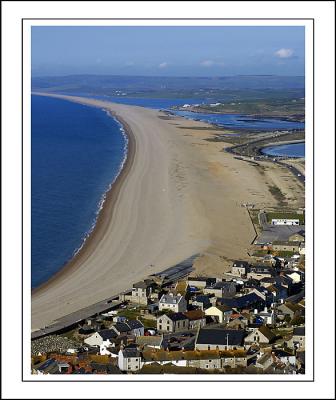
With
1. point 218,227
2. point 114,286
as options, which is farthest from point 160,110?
point 114,286

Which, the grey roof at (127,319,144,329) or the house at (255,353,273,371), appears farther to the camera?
the grey roof at (127,319,144,329)

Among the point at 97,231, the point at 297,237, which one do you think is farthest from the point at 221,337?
the point at 97,231

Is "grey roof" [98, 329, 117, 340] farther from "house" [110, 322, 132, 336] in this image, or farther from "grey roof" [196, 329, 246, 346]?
"grey roof" [196, 329, 246, 346]

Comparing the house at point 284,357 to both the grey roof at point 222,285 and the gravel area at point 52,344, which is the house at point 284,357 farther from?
the grey roof at point 222,285

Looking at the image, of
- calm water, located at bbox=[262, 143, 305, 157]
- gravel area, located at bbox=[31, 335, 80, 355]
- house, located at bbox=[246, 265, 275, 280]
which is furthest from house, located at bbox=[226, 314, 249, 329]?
calm water, located at bbox=[262, 143, 305, 157]

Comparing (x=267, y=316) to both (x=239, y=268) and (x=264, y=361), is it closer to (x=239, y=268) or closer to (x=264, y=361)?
(x=264, y=361)

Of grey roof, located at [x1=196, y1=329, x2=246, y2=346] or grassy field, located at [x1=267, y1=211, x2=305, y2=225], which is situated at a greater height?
grassy field, located at [x1=267, y1=211, x2=305, y2=225]

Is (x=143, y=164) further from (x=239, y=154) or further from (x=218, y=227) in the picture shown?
(x=218, y=227)
